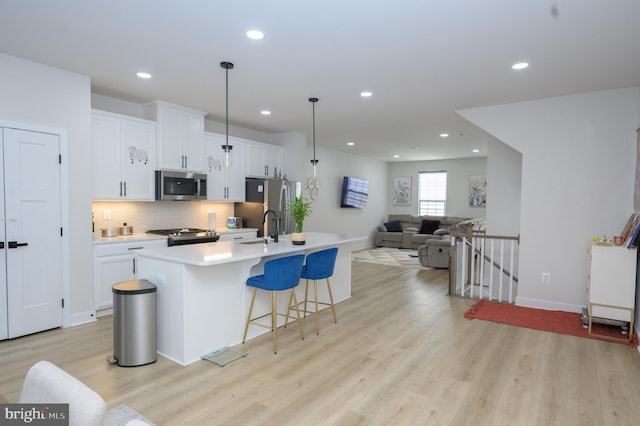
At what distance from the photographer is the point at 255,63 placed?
3.51 m

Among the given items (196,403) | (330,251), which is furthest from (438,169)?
(196,403)

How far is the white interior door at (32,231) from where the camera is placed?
3.49 metres

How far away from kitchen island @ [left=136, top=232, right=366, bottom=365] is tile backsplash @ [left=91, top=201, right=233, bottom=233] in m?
1.78

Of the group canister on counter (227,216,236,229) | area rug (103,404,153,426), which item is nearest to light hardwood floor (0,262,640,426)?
area rug (103,404,153,426)

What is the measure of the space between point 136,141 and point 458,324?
14.7ft

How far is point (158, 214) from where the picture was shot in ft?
17.4

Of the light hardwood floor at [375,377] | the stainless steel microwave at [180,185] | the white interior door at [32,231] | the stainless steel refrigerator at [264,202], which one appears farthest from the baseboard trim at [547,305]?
the white interior door at [32,231]

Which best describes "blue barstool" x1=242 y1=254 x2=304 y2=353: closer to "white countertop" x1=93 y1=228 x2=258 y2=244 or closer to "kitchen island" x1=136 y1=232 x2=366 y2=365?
"kitchen island" x1=136 y1=232 x2=366 y2=365

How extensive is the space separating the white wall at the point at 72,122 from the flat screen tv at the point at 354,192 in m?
6.58

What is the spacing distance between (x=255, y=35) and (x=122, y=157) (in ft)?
8.58

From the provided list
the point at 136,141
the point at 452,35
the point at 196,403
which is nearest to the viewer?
the point at 196,403

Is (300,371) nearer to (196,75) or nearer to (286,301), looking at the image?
(286,301)

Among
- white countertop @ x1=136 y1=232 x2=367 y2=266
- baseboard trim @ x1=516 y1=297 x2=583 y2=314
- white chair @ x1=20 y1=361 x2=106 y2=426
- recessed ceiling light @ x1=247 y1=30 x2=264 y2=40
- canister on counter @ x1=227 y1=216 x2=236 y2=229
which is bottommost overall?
baseboard trim @ x1=516 y1=297 x2=583 y2=314

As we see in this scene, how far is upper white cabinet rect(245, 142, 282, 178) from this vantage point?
20.3ft
